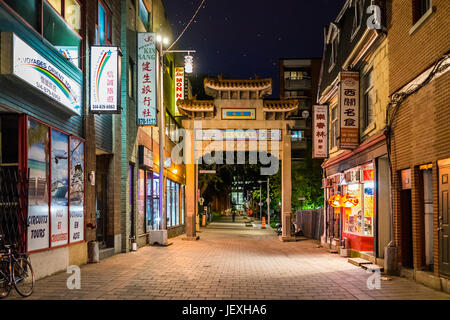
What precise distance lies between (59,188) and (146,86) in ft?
25.3

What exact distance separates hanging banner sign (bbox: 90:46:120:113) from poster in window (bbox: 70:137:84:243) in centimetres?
136

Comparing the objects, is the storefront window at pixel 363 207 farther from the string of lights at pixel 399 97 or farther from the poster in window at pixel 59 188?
the poster in window at pixel 59 188

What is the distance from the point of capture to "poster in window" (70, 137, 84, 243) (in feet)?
41.1

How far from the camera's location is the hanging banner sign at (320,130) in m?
19.6

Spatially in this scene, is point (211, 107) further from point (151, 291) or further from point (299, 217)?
point (151, 291)

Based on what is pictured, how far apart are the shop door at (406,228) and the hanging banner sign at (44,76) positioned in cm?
949

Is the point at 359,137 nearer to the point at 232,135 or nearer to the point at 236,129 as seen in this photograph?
the point at 236,129

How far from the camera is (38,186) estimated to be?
34.1 ft

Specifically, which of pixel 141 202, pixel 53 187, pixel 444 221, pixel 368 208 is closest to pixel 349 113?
pixel 368 208

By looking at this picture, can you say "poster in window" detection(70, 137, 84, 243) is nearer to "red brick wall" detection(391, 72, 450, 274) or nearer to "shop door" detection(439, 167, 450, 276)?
"red brick wall" detection(391, 72, 450, 274)

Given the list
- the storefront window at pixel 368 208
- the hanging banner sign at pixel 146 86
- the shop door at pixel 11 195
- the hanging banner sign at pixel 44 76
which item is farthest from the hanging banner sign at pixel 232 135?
the shop door at pixel 11 195

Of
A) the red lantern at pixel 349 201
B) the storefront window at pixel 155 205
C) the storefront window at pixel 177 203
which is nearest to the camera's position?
the red lantern at pixel 349 201

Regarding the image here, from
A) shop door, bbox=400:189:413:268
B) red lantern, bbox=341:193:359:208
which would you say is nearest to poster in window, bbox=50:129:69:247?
shop door, bbox=400:189:413:268

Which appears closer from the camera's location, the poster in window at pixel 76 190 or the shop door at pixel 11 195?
the shop door at pixel 11 195
